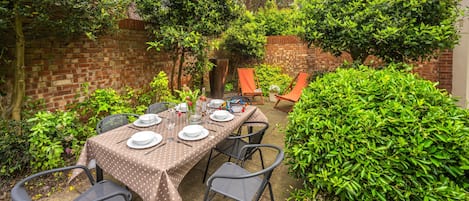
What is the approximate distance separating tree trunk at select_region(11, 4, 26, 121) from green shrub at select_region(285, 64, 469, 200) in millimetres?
3081

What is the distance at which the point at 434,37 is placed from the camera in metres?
3.00

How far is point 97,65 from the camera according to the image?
3662 mm

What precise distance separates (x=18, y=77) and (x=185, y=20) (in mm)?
2528

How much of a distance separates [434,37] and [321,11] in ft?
5.18

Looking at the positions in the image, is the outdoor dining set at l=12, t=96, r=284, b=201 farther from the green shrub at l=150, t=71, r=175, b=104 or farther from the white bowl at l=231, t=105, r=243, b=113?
the green shrub at l=150, t=71, r=175, b=104

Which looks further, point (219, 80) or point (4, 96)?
point (219, 80)

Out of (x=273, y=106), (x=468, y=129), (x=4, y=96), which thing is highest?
(x=4, y=96)

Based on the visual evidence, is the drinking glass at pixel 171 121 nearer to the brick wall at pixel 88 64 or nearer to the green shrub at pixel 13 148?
the green shrub at pixel 13 148

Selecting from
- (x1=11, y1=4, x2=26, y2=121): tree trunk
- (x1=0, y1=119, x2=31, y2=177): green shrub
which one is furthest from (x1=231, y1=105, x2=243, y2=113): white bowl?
(x1=11, y1=4, x2=26, y2=121): tree trunk

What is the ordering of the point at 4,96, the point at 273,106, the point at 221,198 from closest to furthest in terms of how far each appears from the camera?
the point at 221,198 < the point at 4,96 < the point at 273,106

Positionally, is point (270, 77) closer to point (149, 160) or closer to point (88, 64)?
point (88, 64)

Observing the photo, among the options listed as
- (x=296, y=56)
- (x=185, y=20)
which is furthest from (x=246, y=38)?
(x=185, y=20)

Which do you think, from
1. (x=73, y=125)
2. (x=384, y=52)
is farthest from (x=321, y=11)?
(x=73, y=125)

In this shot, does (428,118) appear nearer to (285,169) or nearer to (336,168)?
(336,168)
